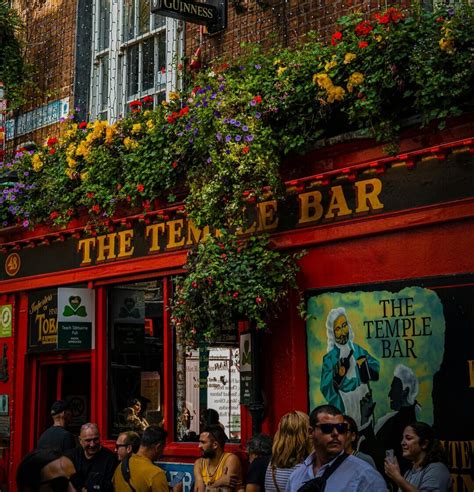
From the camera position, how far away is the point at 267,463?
8227mm

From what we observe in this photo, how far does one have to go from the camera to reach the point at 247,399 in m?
10.9

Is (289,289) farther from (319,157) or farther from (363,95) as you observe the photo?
(363,95)

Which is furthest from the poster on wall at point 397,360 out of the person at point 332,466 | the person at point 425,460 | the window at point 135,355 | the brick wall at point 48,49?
the brick wall at point 48,49

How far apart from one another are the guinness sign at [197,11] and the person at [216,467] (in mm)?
5341

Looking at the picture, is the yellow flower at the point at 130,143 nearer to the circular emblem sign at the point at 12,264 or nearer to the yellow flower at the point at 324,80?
the yellow flower at the point at 324,80

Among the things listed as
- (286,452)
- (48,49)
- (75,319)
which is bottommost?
(286,452)

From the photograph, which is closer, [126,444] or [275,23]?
[126,444]

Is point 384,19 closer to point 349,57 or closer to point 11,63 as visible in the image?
point 349,57

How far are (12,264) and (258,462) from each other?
7.71 meters

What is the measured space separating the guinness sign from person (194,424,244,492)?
5341mm

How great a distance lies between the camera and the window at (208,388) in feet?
37.3

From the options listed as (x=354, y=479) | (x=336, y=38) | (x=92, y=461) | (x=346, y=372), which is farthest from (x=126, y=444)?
(x=336, y=38)

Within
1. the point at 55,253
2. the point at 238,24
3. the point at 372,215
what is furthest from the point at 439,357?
the point at 55,253

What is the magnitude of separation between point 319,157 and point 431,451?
3.74 m
